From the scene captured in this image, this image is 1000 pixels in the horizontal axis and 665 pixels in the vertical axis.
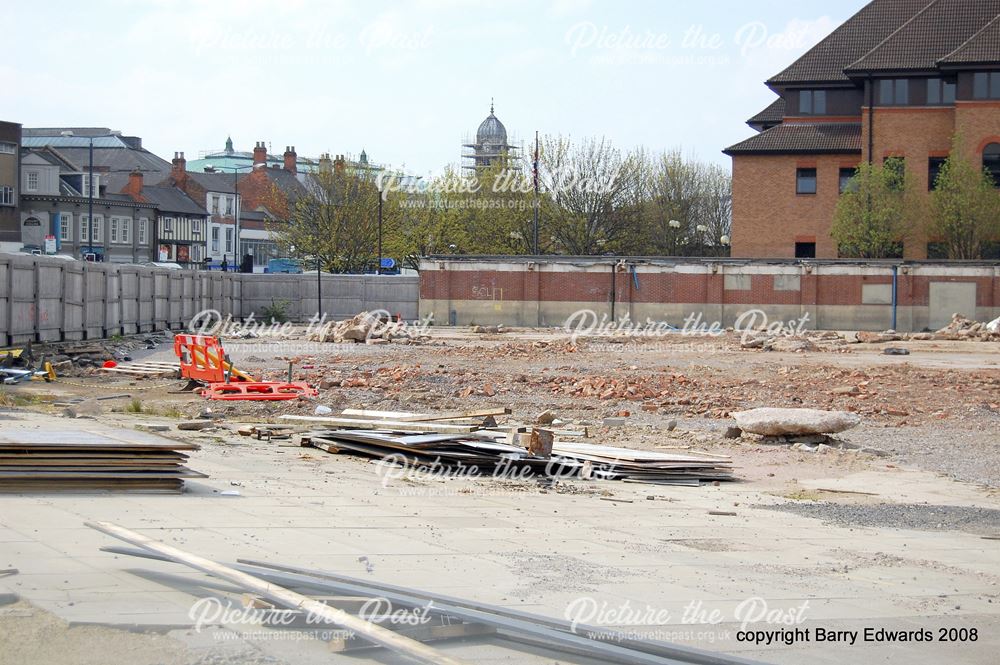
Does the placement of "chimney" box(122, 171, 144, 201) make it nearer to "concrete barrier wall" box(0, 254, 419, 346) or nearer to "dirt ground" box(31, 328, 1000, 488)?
"concrete barrier wall" box(0, 254, 419, 346)

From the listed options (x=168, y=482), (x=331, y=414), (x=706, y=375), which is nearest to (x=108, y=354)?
(x=331, y=414)

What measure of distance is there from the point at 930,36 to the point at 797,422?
49.2 m

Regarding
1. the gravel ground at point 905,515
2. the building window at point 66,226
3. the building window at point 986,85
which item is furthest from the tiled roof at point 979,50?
the building window at point 66,226

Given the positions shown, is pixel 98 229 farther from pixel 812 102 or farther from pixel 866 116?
pixel 866 116

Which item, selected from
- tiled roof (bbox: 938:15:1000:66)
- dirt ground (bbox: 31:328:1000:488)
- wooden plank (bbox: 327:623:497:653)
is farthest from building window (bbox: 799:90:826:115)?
wooden plank (bbox: 327:623:497:653)

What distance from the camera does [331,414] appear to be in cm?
1816

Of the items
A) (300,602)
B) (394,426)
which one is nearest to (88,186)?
(394,426)

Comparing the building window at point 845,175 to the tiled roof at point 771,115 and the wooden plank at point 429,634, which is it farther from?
the wooden plank at point 429,634

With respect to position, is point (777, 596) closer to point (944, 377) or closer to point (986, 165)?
point (944, 377)

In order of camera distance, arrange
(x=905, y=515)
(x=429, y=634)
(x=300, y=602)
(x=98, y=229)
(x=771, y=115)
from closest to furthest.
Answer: (x=429, y=634), (x=300, y=602), (x=905, y=515), (x=771, y=115), (x=98, y=229)

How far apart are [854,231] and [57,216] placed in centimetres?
4957

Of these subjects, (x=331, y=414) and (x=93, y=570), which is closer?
(x=93, y=570)

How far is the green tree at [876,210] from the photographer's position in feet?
180

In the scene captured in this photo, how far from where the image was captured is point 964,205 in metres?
53.6
